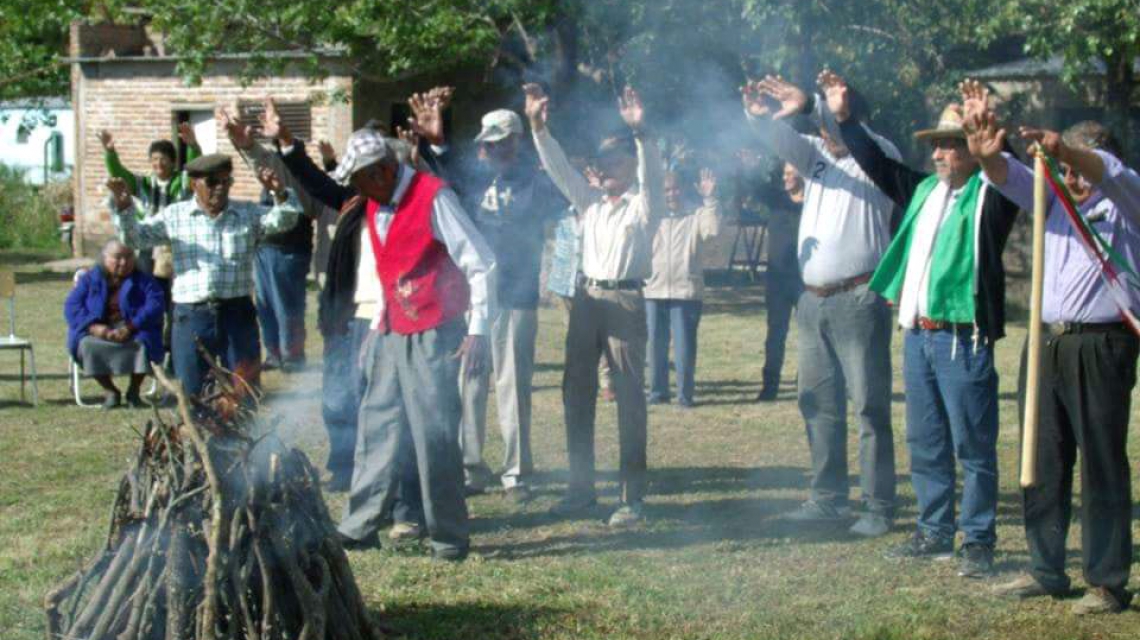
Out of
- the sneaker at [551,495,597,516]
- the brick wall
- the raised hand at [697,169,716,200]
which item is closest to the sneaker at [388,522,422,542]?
the sneaker at [551,495,597,516]

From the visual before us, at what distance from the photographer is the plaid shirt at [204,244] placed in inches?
336

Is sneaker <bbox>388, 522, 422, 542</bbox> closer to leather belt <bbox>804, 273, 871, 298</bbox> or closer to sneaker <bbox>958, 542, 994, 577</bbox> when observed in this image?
leather belt <bbox>804, 273, 871, 298</bbox>

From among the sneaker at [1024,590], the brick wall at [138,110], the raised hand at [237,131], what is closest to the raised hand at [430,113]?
the raised hand at [237,131]

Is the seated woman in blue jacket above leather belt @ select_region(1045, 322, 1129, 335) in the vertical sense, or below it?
below

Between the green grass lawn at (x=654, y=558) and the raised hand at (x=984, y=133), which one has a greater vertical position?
the raised hand at (x=984, y=133)

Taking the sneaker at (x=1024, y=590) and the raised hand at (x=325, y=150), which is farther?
the raised hand at (x=325, y=150)

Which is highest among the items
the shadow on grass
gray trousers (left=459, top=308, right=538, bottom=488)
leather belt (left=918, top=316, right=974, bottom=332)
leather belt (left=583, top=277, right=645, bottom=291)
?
leather belt (left=583, top=277, right=645, bottom=291)

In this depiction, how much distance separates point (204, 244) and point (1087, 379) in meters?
4.86

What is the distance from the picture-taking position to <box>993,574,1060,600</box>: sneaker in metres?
6.35

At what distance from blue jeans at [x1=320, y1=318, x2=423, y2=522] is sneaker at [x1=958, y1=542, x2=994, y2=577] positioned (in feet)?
8.41

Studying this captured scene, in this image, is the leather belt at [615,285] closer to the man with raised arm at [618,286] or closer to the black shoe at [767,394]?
the man with raised arm at [618,286]

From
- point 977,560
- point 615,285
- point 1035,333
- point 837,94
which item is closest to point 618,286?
point 615,285

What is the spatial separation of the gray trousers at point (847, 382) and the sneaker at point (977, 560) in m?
0.81

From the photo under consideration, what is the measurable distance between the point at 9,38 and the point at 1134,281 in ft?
76.2
